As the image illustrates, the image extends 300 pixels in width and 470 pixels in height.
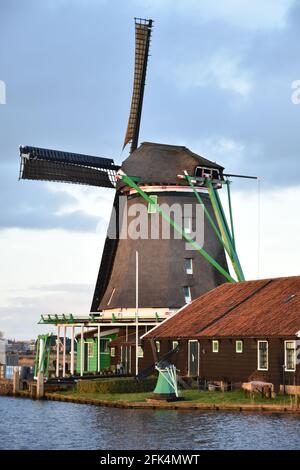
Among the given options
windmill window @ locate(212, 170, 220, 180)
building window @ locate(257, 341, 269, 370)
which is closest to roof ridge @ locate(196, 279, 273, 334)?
building window @ locate(257, 341, 269, 370)

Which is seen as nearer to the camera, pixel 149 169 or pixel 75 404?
pixel 75 404

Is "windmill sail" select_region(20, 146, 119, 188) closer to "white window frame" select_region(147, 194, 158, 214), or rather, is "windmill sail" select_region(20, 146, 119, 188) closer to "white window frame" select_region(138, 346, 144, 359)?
"white window frame" select_region(147, 194, 158, 214)

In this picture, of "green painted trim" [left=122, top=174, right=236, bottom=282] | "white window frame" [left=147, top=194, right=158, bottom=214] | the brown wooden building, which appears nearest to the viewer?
the brown wooden building

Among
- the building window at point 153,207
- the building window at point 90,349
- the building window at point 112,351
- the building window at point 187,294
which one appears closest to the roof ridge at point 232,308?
the building window at point 187,294

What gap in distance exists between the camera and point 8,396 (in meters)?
55.8

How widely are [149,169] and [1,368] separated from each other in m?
17.7

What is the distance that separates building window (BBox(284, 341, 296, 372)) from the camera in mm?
42844

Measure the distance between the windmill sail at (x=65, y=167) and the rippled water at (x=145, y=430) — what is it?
24.1m

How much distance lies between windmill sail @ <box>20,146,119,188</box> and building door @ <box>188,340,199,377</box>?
734 inches

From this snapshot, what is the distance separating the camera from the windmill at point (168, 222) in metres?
60.7

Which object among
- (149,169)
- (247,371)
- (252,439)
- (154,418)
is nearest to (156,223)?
(149,169)

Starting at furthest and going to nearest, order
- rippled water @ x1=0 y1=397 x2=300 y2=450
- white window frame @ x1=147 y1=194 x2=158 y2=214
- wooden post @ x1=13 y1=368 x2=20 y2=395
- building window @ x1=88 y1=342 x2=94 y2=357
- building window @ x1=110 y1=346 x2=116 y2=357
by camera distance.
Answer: building window @ x1=88 y1=342 x2=94 y2=357
white window frame @ x1=147 y1=194 x2=158 y2=214
building window @ x1=110 y1=346 x2=116 y2=357
wooden post @ x1=13 y1=368 x2=20 y2=395
rippled water @ x1=0 y1=397 x2=300 y2=450

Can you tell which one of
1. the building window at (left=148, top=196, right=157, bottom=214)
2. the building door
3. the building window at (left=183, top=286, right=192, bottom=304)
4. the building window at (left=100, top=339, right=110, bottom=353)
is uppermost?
the building window at (left=148, top=196, right=157, bottom=214)

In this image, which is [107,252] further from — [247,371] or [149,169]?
[247,371]
